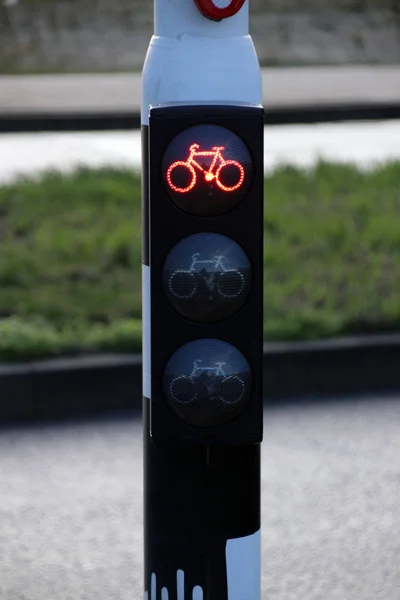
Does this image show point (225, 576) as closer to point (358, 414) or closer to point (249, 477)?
point (249, 477)

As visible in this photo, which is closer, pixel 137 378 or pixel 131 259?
pixel 137 378

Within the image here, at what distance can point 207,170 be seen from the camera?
2.97m

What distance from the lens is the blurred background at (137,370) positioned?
4.74 metres

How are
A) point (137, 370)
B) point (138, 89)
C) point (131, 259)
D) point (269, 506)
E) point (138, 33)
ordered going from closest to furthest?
point (269, 506) < point (137, 370) < point (131, 259) < point (138, 89) < point (138, 33)

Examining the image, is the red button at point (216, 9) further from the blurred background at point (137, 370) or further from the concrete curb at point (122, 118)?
the concrete curb at point (122, 118)

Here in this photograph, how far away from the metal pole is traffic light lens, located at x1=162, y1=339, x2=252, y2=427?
0.59ft

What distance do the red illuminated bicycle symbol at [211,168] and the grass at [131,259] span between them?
3212mm

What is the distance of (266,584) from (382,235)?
3998 mm

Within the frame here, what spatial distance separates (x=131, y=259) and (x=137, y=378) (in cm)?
186

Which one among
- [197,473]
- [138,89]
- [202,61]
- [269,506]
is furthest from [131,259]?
[138,89]

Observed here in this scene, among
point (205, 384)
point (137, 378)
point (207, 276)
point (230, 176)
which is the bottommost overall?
point (137, 378)

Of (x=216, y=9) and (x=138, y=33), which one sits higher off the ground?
(x=138, y=33)

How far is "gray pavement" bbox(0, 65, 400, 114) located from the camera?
14453 mm

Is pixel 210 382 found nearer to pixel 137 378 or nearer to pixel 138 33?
pixel 137 378
